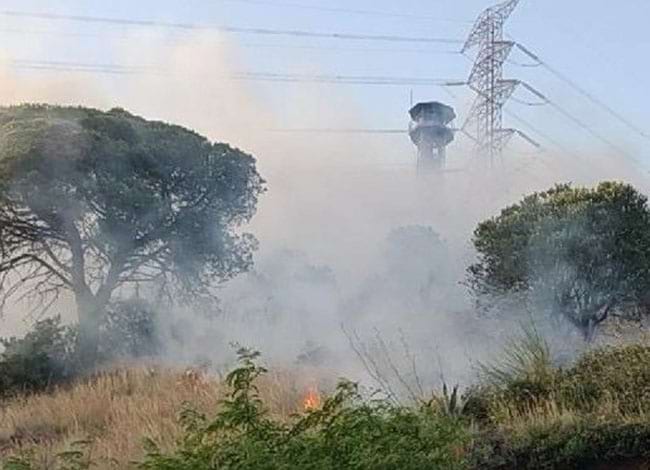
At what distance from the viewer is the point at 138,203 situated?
1805 centimetres

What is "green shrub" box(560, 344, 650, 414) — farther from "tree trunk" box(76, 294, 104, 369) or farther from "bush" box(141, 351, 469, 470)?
"tree trunk" box(76, 294, 104, 369)

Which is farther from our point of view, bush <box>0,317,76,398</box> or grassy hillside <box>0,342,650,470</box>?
bush <box>0,317,76,398</box>

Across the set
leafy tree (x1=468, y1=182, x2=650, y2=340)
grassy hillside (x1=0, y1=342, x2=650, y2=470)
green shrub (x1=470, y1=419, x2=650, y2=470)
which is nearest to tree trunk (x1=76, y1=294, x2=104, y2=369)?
grassy hillside (x1=0, y1=342, x2=650, y2=470)

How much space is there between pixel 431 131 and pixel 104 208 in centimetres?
2956

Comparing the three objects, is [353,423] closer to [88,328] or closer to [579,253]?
[579,253]

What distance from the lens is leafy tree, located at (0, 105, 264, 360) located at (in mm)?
17719

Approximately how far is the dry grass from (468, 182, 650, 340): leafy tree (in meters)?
5.01

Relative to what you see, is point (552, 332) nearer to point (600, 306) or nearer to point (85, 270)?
point (600, 306)

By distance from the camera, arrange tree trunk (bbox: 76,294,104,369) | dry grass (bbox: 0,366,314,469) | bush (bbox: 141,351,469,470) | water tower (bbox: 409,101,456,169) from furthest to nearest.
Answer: water tower (bbox: 409,101,456,169) < tree trunk (bbox: 76,294,104,369) < dry grass (bbox: 0,366,314,469) < bush (bbox: 141,351,469,470)

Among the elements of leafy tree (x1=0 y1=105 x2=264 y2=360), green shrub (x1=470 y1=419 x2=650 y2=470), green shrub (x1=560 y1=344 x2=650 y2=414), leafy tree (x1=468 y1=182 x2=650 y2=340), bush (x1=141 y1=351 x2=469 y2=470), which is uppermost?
leafy tree (x1=0 y1=105 x2=264 y2=360)

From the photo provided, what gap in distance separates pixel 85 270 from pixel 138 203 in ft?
5.44

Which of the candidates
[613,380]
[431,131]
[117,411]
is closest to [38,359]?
[117,411]

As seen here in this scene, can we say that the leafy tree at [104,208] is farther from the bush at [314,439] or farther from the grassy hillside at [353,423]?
the bush at [314,439]

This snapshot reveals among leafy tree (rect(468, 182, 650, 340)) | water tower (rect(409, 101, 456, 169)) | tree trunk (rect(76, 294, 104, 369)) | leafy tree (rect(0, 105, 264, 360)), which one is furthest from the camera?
water tower (rect(409, 101, 456, 169))
